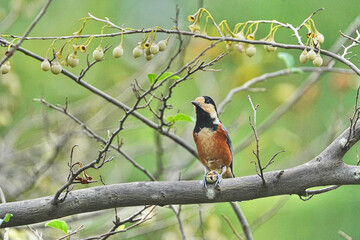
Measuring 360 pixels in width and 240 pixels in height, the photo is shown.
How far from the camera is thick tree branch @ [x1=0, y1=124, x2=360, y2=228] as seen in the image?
2.41 m

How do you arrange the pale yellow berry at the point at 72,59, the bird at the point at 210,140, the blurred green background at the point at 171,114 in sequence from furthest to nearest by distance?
the blurred green background at the point at 171,114 → the bird at the point at 210,140 → the pale yellow berry at the point at 72,59

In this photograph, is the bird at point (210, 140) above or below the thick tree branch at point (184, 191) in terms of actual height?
above

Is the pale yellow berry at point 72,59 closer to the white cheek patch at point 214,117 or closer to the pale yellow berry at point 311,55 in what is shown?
the pale yellow berry at point 311,55

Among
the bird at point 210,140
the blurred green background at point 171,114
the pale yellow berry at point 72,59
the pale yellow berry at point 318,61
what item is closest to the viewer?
the pale yellow berry at point 318,61

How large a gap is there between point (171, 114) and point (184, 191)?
133 inches

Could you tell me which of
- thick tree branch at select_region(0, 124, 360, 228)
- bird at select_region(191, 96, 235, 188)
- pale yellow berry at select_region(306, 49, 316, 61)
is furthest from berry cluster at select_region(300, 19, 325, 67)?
bird at select_region(191, 96, 235, 188)

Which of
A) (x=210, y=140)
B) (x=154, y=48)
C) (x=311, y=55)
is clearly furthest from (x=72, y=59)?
(x=210, y=140)

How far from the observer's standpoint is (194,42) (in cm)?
562

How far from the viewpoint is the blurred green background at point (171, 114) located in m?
4.54

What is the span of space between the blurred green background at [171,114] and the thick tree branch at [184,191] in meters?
1.31

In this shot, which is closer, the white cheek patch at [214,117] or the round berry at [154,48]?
the round berry at [154,48]

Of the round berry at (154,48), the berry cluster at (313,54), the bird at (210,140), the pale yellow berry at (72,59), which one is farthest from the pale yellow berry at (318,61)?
the bird at (210,140)

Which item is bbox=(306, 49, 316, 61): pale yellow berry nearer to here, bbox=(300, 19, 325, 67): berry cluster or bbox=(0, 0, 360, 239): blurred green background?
bbox=(300, 19, 325, 67): berry cluster

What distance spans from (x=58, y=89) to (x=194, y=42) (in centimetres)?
183
